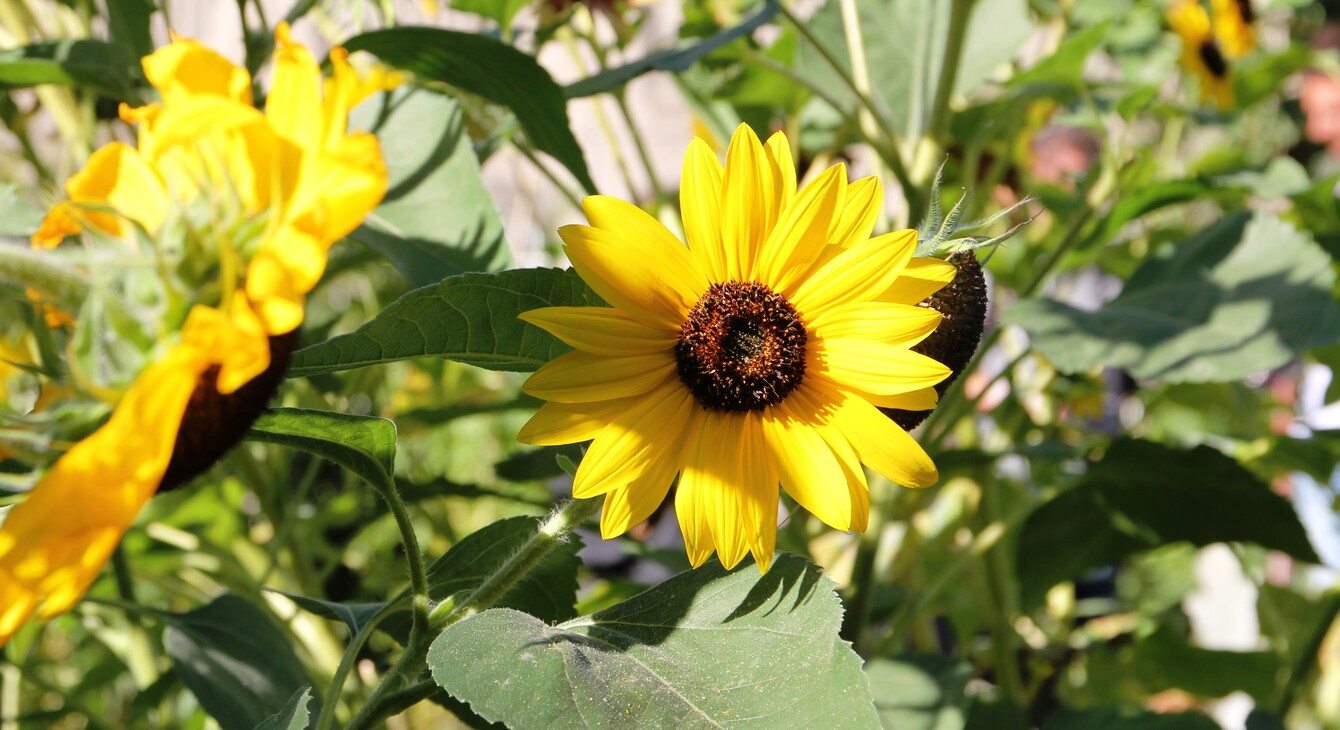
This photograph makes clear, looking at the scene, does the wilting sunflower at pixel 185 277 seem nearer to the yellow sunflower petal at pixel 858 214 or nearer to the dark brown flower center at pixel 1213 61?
the yellow sunflower petal at pixel 858 214

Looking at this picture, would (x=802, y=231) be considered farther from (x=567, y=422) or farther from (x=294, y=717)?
(x=294, y=717)

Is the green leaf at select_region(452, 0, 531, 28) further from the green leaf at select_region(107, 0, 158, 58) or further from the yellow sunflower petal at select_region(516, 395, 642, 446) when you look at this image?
the yellow sunflower petal at select_region(516, 395, 642, 446)

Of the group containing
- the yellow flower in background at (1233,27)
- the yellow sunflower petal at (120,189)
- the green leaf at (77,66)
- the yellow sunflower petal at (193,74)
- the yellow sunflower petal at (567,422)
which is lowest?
the yellow flower in background at (1233,27)

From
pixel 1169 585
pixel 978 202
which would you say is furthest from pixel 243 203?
pixel 1169 585

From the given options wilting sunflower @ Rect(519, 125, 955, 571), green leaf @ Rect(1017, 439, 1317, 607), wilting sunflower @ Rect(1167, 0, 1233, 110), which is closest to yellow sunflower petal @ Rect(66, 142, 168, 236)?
wilting sunflower @ Rect(519, 125, 955, 571)

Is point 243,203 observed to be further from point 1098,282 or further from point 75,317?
point 1098,282

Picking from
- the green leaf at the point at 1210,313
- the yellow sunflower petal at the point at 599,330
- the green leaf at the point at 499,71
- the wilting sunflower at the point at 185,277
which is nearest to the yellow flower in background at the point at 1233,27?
the green leaf at the point at 1210,313
